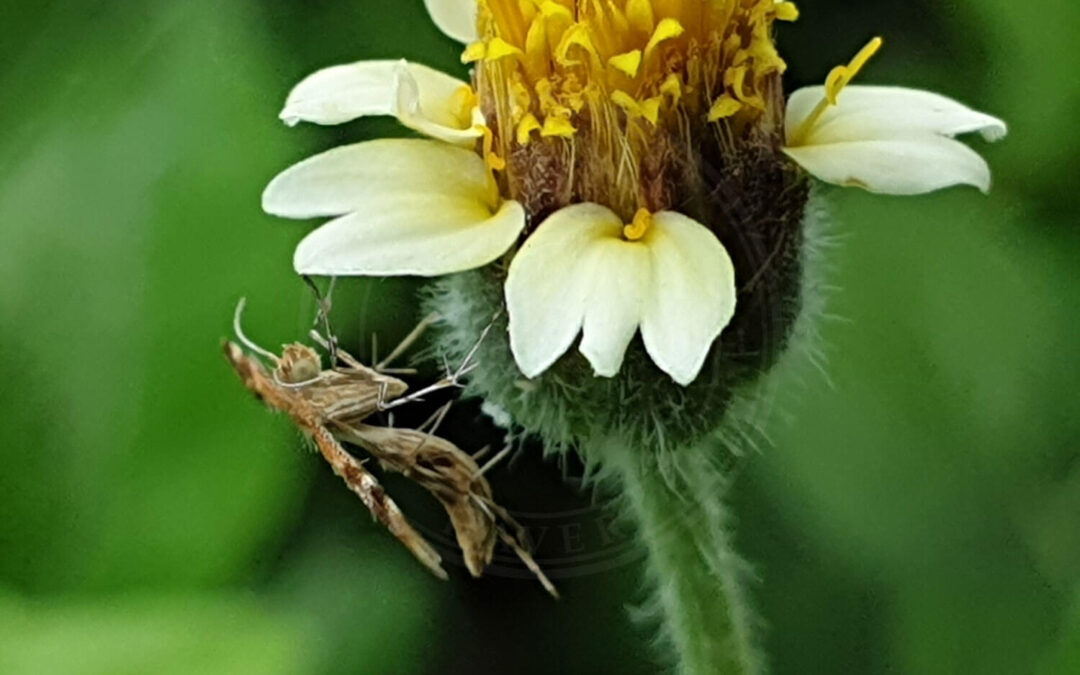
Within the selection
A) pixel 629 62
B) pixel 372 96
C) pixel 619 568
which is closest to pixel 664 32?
pixel 629 62

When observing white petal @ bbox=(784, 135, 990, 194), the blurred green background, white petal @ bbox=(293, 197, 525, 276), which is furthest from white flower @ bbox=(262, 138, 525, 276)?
the blurred green background

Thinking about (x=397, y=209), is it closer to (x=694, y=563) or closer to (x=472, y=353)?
(x=472, y=353)

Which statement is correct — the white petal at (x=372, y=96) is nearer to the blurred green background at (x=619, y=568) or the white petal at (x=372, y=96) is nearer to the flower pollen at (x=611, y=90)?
the flower pollen at (x=611, y=90)

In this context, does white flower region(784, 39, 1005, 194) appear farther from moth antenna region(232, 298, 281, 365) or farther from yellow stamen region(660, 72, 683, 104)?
moth antenna region(232, 298, 281, 365)

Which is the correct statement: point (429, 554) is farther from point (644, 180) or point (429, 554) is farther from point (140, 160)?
point (140, 160)

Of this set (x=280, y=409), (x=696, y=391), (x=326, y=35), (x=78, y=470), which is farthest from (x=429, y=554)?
(x=326, y=35)

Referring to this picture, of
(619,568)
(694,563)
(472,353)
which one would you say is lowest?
(619,568)
